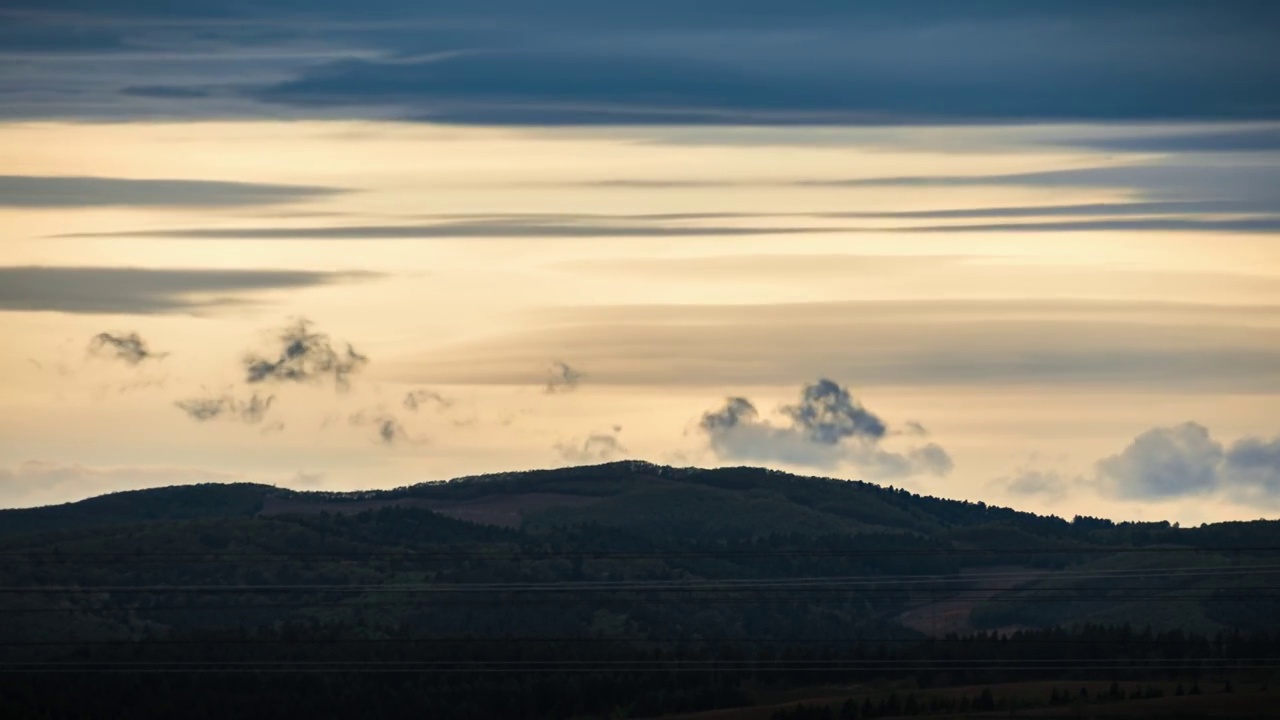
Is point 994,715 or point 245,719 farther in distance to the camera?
point 245,719

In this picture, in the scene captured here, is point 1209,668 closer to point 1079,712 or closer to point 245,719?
point 1079,712

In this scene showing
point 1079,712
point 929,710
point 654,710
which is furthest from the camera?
point 654,710

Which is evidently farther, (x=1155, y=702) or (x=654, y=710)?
(x=654, y=710)

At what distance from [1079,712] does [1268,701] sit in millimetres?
12504

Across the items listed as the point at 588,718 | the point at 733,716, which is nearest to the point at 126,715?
the point at 588,718

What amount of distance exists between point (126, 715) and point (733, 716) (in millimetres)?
48625

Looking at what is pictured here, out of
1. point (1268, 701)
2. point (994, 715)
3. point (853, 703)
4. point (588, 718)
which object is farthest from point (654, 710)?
point (1268, 701)

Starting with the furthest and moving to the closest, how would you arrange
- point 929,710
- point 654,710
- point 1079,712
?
point 654,710 < point 929,710 < point 1079,712

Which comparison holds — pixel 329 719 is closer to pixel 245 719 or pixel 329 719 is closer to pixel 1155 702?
pixel 245 719

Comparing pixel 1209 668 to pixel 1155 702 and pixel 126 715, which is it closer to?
pixel 1155 702

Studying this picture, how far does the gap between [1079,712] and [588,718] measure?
51900 mm

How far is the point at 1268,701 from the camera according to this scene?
529 feet

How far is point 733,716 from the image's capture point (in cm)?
17862

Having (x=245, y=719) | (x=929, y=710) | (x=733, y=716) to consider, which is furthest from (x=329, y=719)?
(x=929, y=710)
